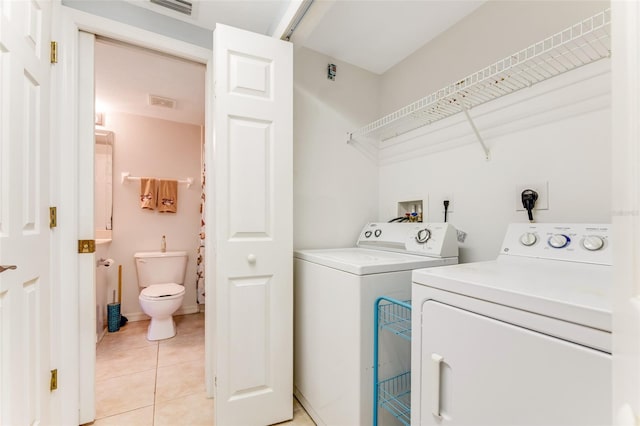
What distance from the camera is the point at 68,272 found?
146 cm

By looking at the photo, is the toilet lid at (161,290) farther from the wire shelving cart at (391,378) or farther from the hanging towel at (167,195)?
the wire shelving cart at (391,378)

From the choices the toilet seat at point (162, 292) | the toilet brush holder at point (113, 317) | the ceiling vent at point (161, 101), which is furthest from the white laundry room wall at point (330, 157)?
the toilet brush holder at point (113, 317)

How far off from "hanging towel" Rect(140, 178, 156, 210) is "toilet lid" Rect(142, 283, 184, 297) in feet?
2.93

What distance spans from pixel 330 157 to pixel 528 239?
1.31 meters

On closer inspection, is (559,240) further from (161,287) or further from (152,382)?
(161,287)

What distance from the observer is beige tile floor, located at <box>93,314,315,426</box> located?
62.7 inches

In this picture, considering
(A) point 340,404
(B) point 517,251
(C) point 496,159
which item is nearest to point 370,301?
(A) point 340,404

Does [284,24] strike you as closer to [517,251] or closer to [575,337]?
[517,251]

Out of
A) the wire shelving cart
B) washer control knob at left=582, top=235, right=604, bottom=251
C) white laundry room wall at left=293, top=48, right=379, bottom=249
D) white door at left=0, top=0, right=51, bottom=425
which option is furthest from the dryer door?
white door at left=0, top=0, right=51, bottom=425

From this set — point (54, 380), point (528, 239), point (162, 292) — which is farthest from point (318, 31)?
point (162, 292)

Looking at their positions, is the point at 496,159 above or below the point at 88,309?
above

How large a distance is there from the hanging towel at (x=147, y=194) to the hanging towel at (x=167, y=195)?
63 mm

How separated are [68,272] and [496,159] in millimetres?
2304

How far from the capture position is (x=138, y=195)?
322 cm
